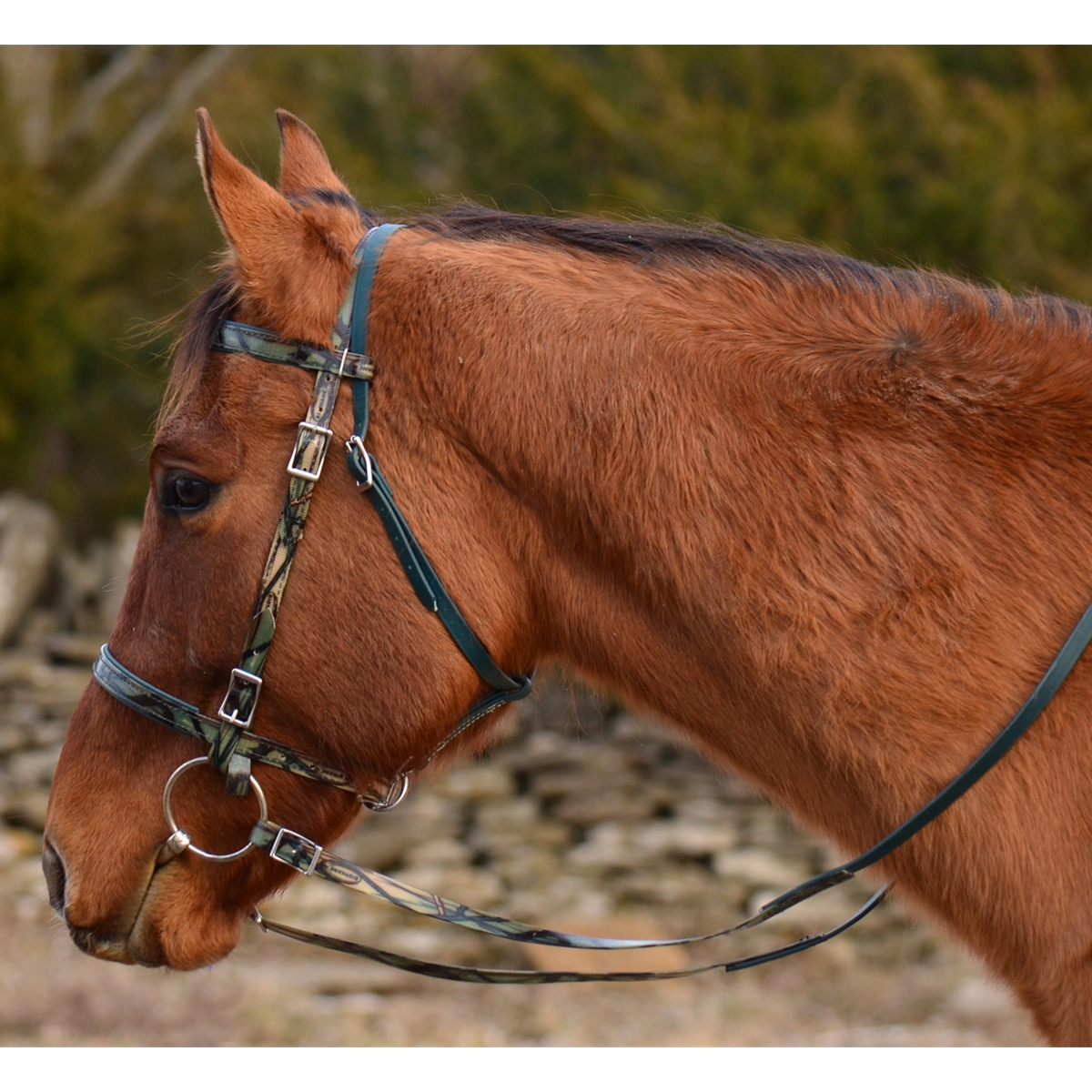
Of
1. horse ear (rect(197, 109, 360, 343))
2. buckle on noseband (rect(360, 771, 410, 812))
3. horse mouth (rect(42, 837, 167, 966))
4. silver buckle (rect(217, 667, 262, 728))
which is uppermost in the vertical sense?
horse ear (rect(197, 109, 360, 343))

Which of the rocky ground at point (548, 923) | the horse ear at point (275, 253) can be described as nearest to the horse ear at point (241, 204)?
the horse ear at point (275, 253)

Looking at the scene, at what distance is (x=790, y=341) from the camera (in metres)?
1.74

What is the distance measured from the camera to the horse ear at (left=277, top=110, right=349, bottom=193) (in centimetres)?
205

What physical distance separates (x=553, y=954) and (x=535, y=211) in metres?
4.60

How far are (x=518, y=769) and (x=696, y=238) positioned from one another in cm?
570

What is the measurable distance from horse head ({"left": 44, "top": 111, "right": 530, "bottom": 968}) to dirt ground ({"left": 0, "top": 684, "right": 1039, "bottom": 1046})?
55.2 inches

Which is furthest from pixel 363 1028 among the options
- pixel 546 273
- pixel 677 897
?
pixel 546 273

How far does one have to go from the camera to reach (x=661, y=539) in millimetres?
1715

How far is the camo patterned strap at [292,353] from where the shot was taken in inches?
69.2

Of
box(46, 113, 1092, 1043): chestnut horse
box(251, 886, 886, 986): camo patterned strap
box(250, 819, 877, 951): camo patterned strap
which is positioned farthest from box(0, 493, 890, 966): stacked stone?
box(46, 113, 1092, 1043): chestnut horse

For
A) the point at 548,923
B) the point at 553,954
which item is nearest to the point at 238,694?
the point at 553,954

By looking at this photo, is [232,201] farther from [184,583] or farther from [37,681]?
[37,681]

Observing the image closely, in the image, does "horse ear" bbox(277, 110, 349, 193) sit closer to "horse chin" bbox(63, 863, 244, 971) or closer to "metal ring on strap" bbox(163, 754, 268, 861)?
"metal ring on strap" bbox(163, 754, 268, 861)

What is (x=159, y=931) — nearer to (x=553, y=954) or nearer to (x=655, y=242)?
(x=655, y=242)
